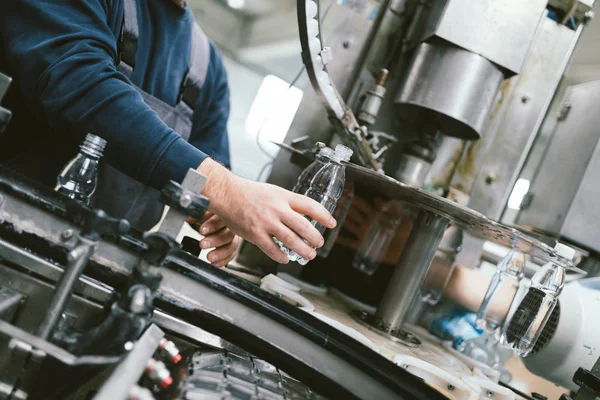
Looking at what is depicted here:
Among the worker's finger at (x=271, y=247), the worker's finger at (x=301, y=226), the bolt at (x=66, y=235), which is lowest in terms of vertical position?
the bolt at (x=66, y=235)

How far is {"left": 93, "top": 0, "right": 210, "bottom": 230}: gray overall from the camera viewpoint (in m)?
1.22

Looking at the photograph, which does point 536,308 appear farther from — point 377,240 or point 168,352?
point 168,352

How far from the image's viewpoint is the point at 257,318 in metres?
0.68

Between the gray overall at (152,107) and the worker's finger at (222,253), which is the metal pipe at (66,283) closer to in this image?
the worker's finger at (222,253)

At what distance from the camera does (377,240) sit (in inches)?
81.2

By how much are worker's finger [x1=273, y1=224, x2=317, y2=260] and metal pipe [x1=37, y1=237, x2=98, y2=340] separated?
0.40 m

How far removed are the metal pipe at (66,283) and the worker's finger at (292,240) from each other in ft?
1.30

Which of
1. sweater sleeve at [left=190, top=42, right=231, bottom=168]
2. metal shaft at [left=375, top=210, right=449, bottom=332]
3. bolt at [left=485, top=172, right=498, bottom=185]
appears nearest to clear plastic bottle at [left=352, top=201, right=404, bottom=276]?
bolt at [left=485, top=172, right=498, bottom=185]

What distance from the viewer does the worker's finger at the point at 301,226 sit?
32.9 inches

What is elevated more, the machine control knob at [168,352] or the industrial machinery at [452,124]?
the industrial machinery at [452,124]

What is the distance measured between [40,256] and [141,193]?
87cm

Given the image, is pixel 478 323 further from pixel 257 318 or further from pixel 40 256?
pixel 40 256

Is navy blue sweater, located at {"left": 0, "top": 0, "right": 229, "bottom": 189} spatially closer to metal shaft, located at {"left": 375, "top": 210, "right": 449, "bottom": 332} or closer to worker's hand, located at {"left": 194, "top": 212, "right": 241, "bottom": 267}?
worker's hand, located at {"left": 194, "top": 212, "right": 241, "bottom": 267}

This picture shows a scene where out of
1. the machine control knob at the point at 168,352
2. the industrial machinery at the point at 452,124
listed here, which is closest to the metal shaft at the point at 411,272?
the industrial machinery at the point at 452,124
